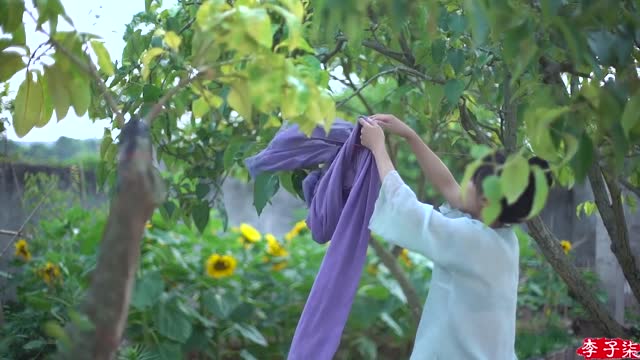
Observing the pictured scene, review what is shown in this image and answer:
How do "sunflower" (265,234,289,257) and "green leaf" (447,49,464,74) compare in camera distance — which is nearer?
"green leaf" (447,49,464,74)

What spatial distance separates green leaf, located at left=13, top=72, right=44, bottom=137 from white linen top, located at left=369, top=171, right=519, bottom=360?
0.75 metres

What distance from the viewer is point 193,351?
389 cm

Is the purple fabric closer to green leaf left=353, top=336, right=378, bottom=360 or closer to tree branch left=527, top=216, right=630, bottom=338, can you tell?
tree branch left=527, top=216, right=630, bottom=338

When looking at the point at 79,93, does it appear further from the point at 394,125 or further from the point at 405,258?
the point at 405,258

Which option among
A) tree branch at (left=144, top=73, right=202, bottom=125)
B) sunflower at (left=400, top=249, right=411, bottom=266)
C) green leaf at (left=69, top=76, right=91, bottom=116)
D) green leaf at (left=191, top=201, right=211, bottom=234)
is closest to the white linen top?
tree branch at (left=144, top=73, right=202, bottom=125)

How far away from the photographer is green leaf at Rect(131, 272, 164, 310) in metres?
3.55

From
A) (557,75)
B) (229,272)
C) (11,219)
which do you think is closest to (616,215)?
(557,75)

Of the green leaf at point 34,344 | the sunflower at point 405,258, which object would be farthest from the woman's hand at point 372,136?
the sunflower at point 405,258

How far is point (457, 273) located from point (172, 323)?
Result: 1.87m

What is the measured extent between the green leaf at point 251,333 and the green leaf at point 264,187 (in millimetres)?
1507

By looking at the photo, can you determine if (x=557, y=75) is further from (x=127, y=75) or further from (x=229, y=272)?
(x=229, y=272)

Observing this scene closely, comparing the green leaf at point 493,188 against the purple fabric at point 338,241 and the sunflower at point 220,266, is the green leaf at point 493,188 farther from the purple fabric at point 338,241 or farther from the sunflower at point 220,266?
the sunflower at point 220,266

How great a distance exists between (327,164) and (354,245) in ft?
0.96

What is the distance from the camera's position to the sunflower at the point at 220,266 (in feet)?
13.4
